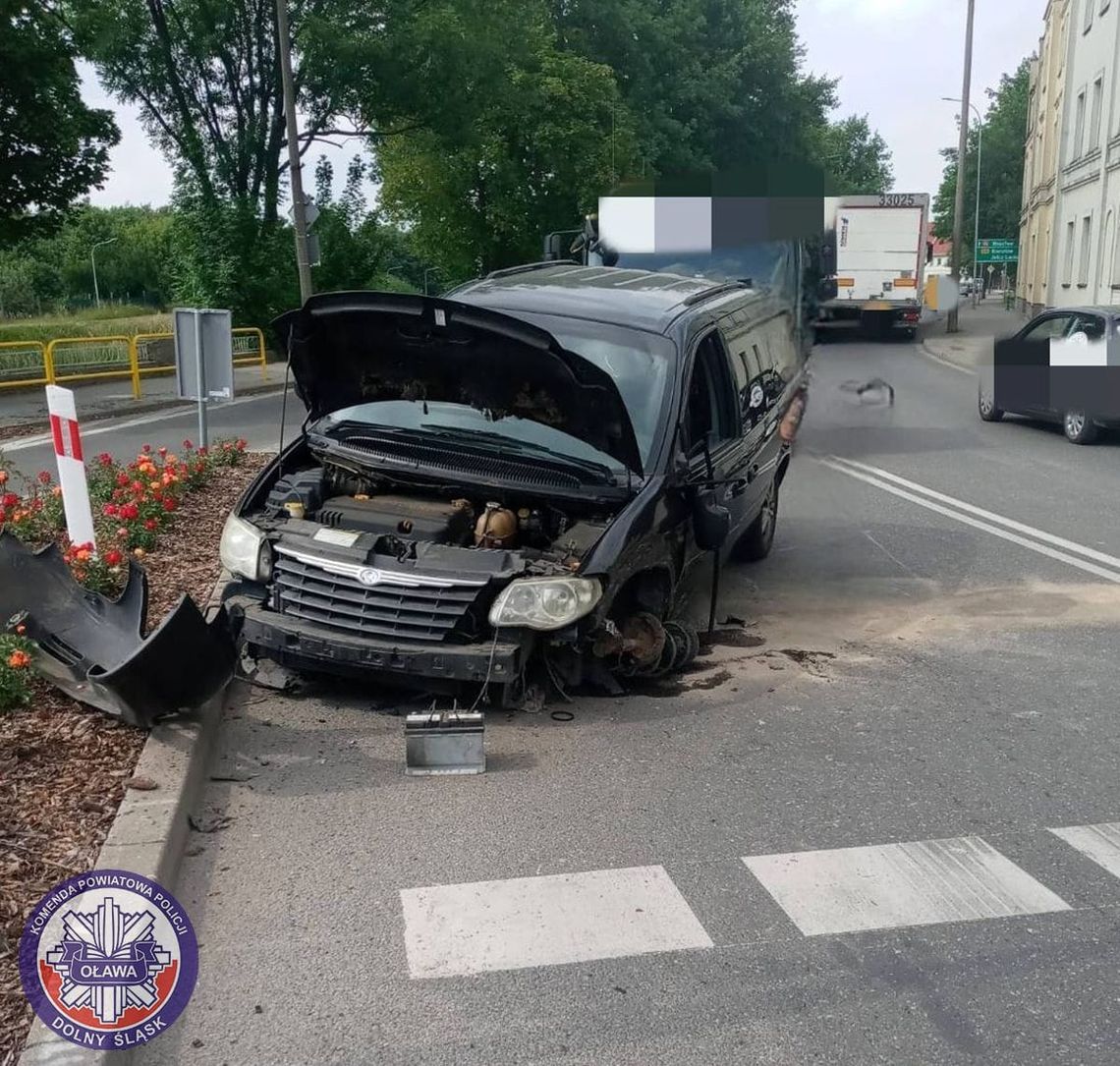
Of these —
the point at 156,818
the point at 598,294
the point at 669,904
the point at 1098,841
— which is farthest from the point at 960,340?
the point at 156,818

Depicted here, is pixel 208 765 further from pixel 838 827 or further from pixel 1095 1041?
pixel 1095 1041

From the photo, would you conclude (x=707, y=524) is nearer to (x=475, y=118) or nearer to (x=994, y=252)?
(x=475, y=118)

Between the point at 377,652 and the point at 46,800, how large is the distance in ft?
4.62

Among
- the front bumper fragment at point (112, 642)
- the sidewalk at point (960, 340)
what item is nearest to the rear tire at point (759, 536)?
the front bumper fragment at point (112, 642)

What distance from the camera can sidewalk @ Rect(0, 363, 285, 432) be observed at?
17.1m

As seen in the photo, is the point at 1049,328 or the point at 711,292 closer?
the point at 711,292

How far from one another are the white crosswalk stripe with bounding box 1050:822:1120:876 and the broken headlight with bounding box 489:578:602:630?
2.05 meters

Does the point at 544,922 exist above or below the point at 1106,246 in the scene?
below

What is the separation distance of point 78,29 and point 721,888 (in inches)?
977

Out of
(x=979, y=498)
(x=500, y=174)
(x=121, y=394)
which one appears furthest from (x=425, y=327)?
(x=500, y=174)

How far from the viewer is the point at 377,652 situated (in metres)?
4.96

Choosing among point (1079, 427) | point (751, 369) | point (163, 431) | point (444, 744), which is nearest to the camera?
point (444, 744)

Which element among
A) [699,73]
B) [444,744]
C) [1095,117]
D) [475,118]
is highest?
[699,73]

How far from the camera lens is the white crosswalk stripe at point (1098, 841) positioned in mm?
4074
